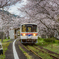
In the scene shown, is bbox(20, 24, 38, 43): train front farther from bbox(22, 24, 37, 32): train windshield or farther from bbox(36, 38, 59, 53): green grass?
bbox(36, 38, 59, 53): green grass

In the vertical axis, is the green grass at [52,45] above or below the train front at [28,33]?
below

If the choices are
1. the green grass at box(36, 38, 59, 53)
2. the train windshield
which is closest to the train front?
the train windshield

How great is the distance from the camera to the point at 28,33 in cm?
1725

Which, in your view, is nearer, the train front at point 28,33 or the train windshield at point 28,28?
the train front at point 28,33

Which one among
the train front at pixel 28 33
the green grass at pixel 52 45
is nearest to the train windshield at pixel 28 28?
the train front at pixel 28 33

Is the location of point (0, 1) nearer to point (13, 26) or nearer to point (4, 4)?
point (4, 4)

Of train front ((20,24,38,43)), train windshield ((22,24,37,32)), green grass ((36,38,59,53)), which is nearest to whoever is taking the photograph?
green grass ((36,38,59,53))

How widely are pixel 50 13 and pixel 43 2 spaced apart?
6.32 ft

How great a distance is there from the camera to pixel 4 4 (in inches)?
455

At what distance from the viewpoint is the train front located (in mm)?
17188

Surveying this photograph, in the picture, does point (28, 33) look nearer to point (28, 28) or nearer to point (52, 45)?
point (28, 28)

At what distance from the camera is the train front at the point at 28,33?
1719 centimetres

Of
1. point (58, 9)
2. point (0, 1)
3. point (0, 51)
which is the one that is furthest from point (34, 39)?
point (0, 51)

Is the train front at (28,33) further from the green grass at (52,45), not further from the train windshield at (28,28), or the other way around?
the green grass at (52,45)
